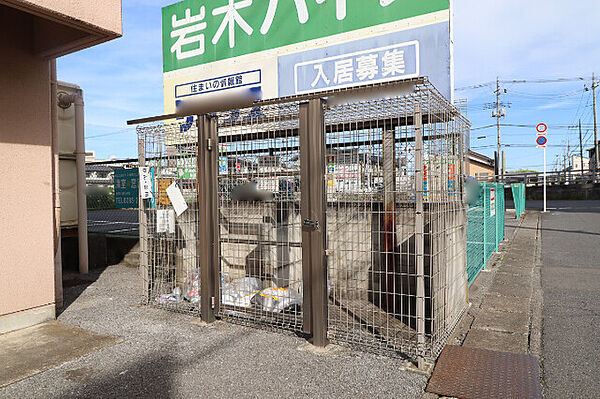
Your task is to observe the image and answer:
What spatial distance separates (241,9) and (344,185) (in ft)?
11.9

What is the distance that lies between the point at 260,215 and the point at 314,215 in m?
1.47

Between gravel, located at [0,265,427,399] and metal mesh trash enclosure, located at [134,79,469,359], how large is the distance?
0.30 meters

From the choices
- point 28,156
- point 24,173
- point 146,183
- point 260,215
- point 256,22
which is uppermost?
point 256,22

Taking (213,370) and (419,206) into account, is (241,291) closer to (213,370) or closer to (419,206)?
(213,370)

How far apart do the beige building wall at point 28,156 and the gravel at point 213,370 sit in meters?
0.77

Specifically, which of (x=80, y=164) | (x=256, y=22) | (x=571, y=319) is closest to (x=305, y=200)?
(x=571, y=319)

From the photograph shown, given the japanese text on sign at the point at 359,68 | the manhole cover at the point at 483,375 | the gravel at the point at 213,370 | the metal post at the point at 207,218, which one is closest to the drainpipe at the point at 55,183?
the gravel at the point at 213,370

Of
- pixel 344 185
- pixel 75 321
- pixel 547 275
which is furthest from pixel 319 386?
pixel 547 275

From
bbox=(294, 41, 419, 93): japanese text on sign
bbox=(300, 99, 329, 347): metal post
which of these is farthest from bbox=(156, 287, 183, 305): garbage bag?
bbox=(294, 41, 419, 93): japanese text on sign

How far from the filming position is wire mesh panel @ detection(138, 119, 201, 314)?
473 cm

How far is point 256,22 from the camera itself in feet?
18.9

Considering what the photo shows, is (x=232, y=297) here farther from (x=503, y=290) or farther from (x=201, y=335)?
(x=503, y=290)

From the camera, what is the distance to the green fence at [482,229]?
213 inches

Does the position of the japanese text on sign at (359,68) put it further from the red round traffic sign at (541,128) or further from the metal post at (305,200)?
the red round traffic sign at (541,128)
